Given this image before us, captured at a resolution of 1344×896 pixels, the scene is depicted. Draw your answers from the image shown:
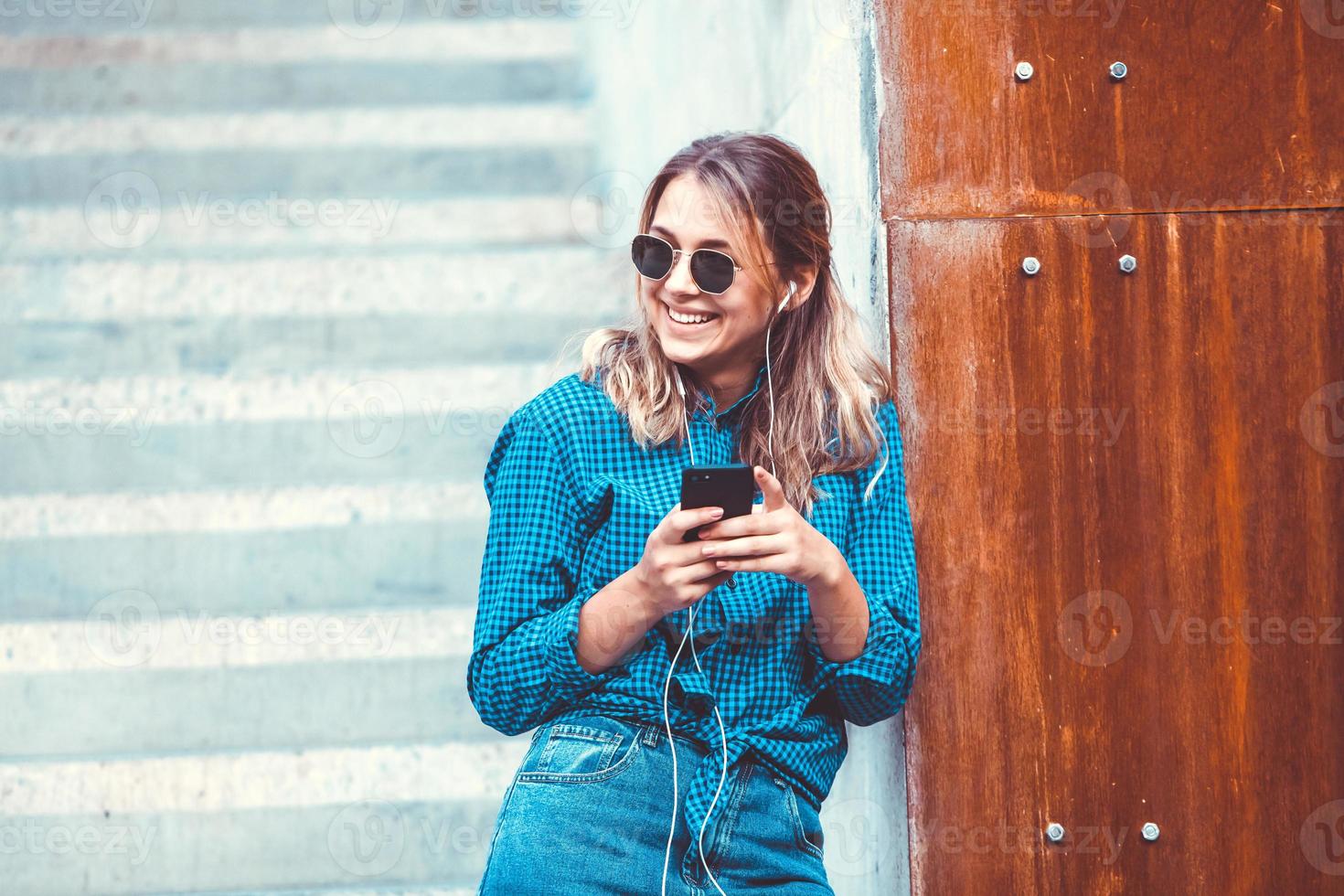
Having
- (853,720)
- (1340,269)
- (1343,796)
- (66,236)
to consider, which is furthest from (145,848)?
(1340,269)

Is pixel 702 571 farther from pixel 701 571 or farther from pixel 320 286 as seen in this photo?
pixel 320 286

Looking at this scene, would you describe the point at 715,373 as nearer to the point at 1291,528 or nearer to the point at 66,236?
the point at 1291,528

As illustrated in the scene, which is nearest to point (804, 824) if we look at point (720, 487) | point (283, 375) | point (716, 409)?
point (720, 487)

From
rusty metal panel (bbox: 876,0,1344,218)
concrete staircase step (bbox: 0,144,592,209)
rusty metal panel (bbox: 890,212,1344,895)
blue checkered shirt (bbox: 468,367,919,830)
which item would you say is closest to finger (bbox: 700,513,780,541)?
blue checkered shirt (bbox: 468,367,919,830)

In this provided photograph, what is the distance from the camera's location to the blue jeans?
Result: 1433 mm

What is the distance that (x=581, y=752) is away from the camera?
4.94 ft

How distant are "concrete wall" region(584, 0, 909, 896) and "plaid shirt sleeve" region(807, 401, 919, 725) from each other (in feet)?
1.01

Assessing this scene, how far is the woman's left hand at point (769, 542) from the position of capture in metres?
1.41

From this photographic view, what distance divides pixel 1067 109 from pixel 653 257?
843 millimetres

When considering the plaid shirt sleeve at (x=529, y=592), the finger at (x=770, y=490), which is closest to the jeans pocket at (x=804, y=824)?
the plaid shirt sleeve at (x=529, y=592)

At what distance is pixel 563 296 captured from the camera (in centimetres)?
268

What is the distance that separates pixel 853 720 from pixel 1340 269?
3.98ft

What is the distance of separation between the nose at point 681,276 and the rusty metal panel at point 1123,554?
0.46 m

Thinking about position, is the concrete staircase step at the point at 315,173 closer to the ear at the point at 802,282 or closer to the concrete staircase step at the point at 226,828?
the ear at the point at 802,282
